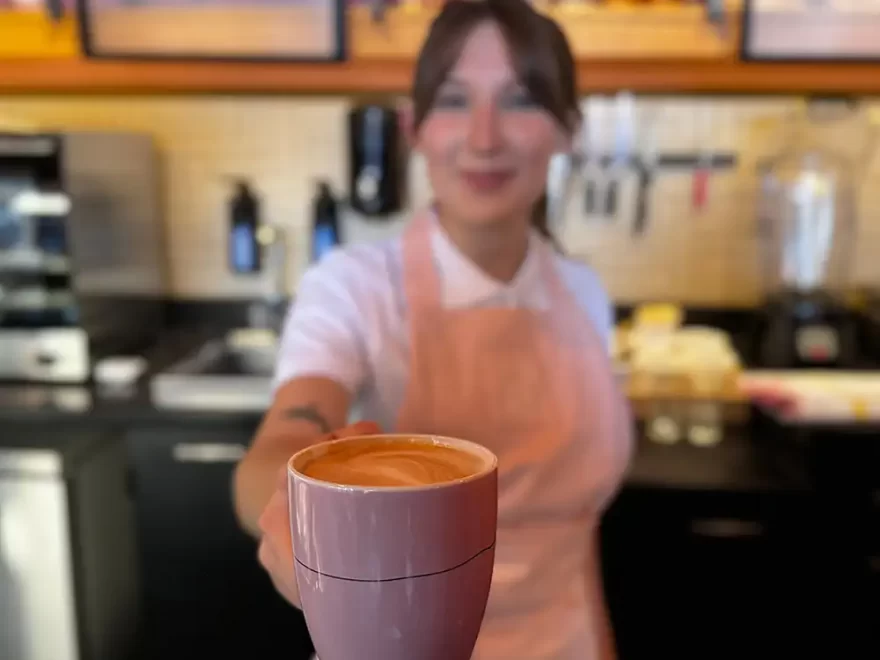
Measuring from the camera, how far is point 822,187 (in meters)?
1.84

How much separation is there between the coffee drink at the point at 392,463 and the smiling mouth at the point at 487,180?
1.36 ft

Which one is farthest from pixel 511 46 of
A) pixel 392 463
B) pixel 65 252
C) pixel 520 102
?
pixel 65 252

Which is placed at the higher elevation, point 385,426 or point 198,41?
point 198,41

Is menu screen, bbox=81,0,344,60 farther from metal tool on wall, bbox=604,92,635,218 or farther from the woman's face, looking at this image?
the woman's face

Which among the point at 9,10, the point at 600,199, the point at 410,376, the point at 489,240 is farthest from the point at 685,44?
the point at 9,10

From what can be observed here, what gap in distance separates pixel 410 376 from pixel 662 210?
4.13ft

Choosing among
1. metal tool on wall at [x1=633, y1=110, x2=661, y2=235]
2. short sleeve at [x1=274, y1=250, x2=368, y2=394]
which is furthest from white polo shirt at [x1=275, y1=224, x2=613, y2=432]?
metal tool on wall at [x1=633, y1=110, x2=661, y2=235]

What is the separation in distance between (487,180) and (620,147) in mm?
1128

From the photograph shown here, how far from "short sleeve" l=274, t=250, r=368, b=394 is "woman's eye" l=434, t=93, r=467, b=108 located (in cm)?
18

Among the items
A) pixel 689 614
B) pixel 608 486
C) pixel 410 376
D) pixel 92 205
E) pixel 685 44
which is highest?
pixel 685 44

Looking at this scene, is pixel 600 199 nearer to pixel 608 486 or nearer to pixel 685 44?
pixel 685 44

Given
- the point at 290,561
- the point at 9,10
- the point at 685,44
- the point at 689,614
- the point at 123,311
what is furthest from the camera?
the point at 123,311

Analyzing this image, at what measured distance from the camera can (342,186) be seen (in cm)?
196

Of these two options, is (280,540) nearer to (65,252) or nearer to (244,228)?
(65,252)
